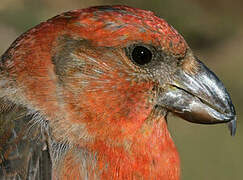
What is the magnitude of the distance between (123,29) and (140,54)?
0.16 m

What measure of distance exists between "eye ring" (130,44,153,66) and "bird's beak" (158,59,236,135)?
0.58ft

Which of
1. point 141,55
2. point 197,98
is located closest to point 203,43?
point 197,98

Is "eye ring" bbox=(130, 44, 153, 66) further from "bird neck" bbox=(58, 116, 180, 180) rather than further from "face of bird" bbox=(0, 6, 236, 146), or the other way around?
"bird neck" bbox=(58, 116, 180, 180)

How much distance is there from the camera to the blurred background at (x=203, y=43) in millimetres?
6309

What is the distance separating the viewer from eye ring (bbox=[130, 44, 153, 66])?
92.3 inches

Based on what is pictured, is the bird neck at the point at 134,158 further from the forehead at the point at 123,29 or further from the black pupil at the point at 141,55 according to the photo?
the forehead at the point at 123,29

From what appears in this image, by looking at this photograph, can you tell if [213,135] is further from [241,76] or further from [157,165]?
[157,165]

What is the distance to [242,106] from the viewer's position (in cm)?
724

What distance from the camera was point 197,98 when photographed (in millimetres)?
2428

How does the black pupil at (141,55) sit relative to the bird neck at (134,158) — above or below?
above

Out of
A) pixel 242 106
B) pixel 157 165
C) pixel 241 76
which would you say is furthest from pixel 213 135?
pixel 157 165

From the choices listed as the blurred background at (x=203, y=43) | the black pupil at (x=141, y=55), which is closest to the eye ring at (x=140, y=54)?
the black pupil at (x=141, y=55)

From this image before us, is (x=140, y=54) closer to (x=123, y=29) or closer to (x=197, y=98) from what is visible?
(x=123, y=29)

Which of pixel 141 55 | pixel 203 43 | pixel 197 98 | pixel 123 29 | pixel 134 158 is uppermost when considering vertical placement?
pixel 203 43
